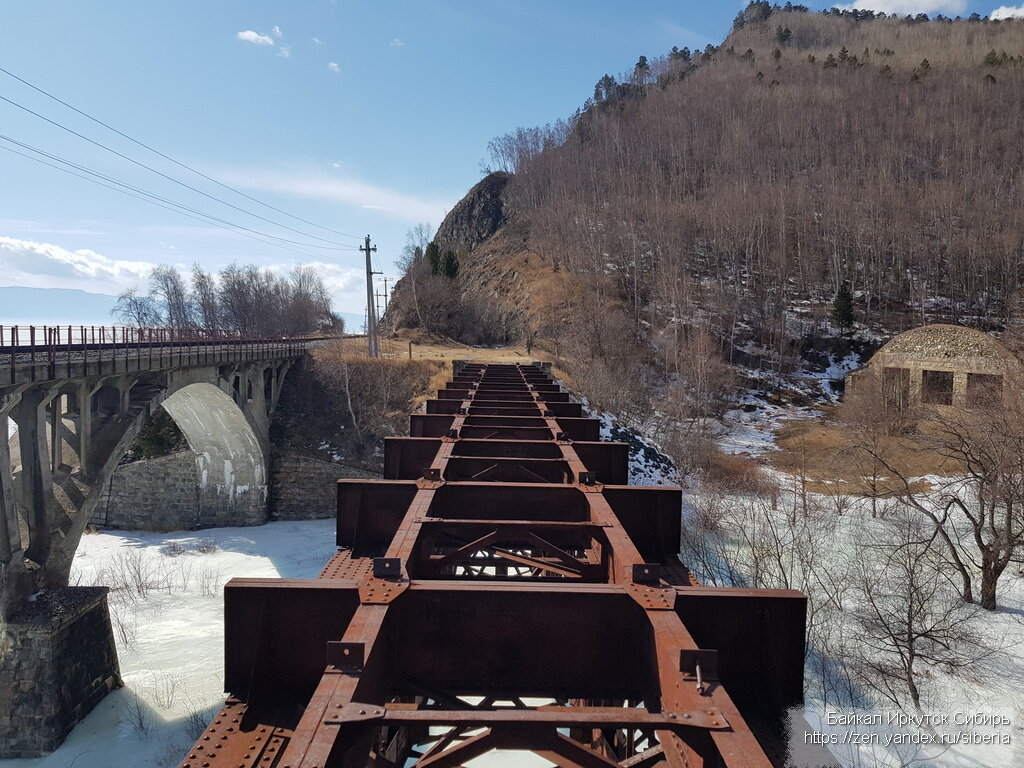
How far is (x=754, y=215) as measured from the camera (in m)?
72.2

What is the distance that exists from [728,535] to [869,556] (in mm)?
4630

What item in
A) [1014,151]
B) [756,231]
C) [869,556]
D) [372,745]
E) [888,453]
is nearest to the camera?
[372,745]

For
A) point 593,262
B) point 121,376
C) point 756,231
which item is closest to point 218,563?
point 121,376

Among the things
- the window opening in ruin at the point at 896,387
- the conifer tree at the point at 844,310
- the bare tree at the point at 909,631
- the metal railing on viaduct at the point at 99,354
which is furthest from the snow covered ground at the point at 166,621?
the conifer tree at the point at 844,310

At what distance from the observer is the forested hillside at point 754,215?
5681cm

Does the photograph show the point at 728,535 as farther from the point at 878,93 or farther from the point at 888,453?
the point at 878,93

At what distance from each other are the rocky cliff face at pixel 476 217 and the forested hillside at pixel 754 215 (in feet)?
2.12

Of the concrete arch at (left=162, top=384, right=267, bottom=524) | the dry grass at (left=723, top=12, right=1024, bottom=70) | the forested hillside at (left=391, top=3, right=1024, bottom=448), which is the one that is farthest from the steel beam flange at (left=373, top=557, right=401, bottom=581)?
the dry grass at (left=723, top=12, right=1024, bottom=70)

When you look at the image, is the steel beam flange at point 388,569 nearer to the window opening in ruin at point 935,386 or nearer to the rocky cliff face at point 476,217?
the window opening in ruin at point 935,386

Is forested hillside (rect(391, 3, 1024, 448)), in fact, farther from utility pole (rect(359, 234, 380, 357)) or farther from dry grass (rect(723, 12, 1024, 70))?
utility pole (rect(359, 234, 380, 357))

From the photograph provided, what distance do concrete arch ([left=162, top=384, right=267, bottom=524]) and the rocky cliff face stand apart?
6852 cm

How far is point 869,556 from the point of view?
20.4 m

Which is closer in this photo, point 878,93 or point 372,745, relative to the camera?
point 372,745

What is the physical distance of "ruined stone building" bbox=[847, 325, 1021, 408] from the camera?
34.0 metres
